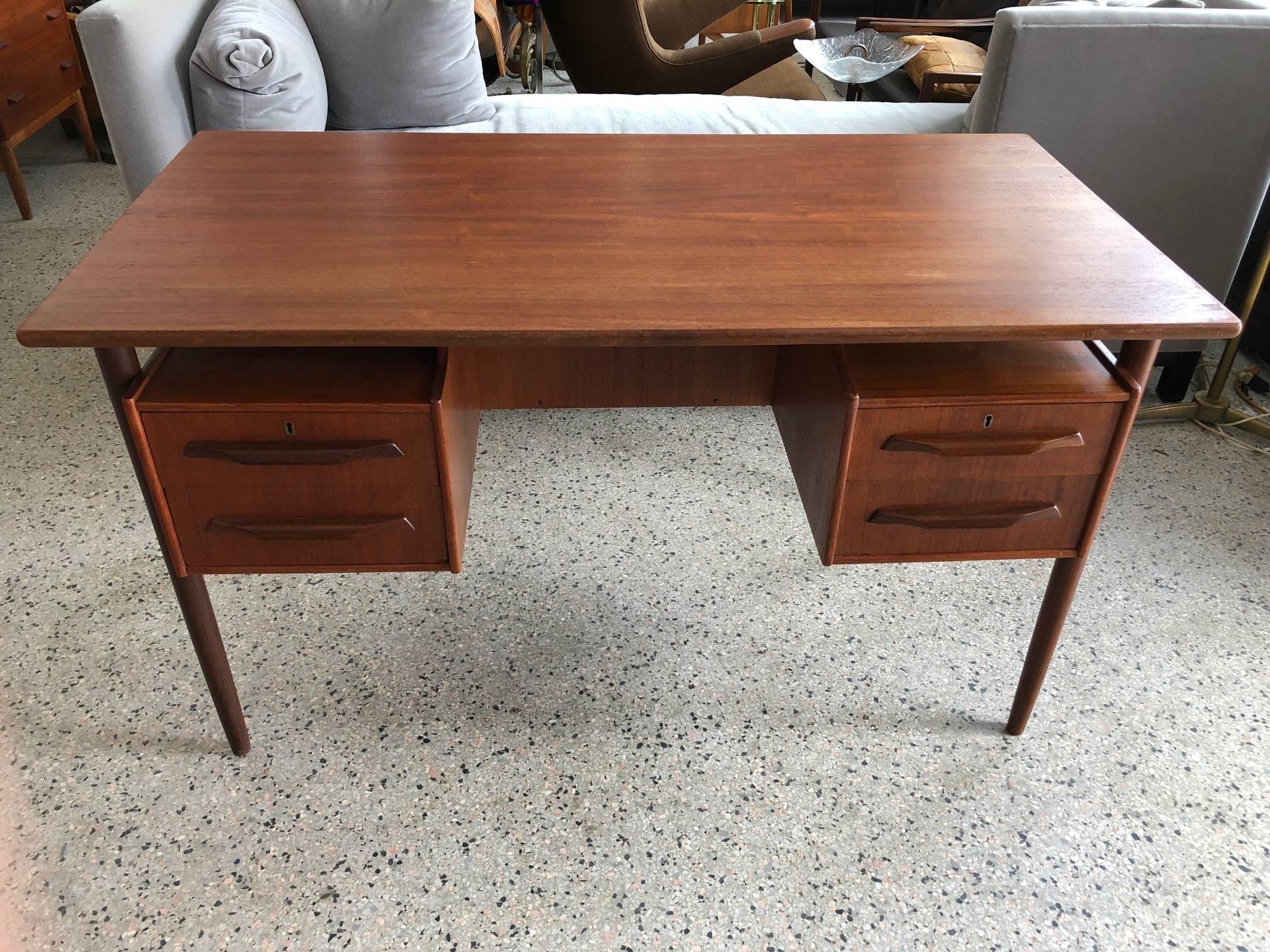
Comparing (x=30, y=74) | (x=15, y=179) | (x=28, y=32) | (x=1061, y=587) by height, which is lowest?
(x=15, y=179)

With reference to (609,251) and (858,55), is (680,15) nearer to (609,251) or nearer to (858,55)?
(858,55)

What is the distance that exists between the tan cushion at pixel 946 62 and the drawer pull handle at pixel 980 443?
6.65 feet

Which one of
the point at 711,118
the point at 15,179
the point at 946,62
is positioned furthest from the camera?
the point at 946,62

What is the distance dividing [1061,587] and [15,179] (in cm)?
311

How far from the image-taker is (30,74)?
9.73 ft

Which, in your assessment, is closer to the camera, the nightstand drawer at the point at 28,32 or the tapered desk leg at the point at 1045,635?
the tapered desk leg at the point at 1045,635

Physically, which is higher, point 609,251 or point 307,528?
point 609,251

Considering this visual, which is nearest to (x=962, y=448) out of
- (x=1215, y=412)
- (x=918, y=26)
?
(x=1215, y=412)

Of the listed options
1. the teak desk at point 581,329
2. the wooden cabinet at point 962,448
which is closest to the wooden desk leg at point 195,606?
the teak desk at point 581,329

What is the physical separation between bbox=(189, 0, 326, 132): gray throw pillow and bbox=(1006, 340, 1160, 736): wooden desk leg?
1.56 m

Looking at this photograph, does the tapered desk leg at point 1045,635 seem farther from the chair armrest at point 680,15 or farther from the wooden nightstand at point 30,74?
the wooden nightstand at point 30,74

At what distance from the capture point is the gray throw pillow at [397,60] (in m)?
2.11

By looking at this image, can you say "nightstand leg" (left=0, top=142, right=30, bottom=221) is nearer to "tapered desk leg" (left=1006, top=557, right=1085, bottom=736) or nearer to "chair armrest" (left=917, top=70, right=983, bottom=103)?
"chair armrest" (left=917, top=70, right=983, bottom=103)

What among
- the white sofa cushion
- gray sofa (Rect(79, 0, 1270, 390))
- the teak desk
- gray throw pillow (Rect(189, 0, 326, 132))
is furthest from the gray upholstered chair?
gray throw pillow (Rect(189, 0, 326, 132))
